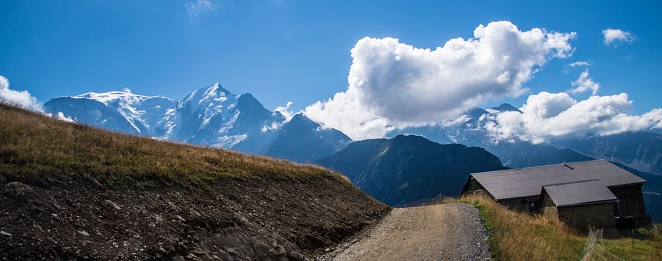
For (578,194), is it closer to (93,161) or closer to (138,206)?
(138,206)

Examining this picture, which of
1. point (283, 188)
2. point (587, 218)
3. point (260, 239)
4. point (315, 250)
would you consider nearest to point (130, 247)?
point (260, 239)

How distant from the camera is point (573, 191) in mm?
43344

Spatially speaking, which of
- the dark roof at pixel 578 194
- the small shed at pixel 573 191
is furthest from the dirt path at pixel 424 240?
the small shed at pixel 573 191

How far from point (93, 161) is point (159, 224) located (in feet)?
17.1

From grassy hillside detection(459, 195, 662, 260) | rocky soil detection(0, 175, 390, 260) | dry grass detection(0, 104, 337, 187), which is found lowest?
grassy hillside detection(459, 195, 662, 260)

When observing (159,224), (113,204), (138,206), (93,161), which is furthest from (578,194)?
(93,161)

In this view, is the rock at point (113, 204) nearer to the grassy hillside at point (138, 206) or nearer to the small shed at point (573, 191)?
the grassy hillside at point (138, 206)

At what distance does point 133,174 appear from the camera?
1496cm

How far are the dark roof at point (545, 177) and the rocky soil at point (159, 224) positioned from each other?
137 feet

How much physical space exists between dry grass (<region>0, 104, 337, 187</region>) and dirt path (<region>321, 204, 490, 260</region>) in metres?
7.75

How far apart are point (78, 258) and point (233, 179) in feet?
36.5

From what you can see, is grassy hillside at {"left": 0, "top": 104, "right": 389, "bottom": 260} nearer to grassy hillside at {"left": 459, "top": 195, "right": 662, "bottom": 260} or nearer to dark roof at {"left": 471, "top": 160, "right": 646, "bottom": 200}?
grassy hillside at {"left": 459, "top": 195, "right": 662, "bottom": 260}

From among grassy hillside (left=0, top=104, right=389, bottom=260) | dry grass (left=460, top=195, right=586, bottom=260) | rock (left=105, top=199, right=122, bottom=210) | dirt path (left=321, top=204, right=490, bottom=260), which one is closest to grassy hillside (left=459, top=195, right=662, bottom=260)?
dry grass (left=460, top=195, right=586, bottom=260)

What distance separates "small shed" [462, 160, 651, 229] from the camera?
41.2 m
